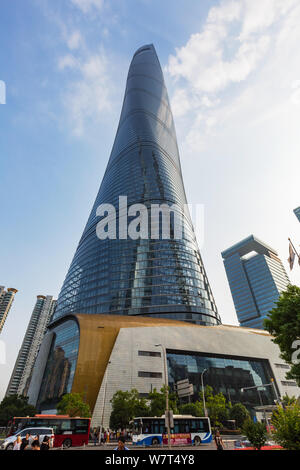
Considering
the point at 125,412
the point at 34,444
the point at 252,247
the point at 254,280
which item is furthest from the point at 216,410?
the point at 252,247

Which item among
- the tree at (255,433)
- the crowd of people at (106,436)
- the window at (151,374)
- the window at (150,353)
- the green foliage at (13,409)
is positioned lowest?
the tree at (255,433)

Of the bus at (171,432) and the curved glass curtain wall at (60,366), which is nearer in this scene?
the bus at (171,432)

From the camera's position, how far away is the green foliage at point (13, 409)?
52.5m

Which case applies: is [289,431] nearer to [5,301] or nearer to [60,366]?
[60,366]

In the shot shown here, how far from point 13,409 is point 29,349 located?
12692 centimetres

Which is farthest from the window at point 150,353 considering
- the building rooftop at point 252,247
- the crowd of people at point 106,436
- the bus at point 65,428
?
the building rooftop at point 252,247

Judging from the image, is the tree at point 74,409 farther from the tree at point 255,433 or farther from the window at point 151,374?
the tree at point 255,433

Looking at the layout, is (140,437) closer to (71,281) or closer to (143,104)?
(71,281)

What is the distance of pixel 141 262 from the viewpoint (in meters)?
95.0

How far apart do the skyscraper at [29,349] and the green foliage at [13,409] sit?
107345 mm

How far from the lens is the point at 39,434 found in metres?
22.9

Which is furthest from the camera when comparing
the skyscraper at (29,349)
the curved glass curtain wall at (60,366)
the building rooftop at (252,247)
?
the building rooftop at (252,247)

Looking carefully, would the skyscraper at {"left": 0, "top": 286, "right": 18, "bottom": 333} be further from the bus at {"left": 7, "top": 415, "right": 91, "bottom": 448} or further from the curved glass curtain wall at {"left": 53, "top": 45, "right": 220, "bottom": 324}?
the bus at {"left": 7, "top": 415, "right": 91, "bottom": 448}

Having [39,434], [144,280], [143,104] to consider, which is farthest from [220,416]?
[143,104]
